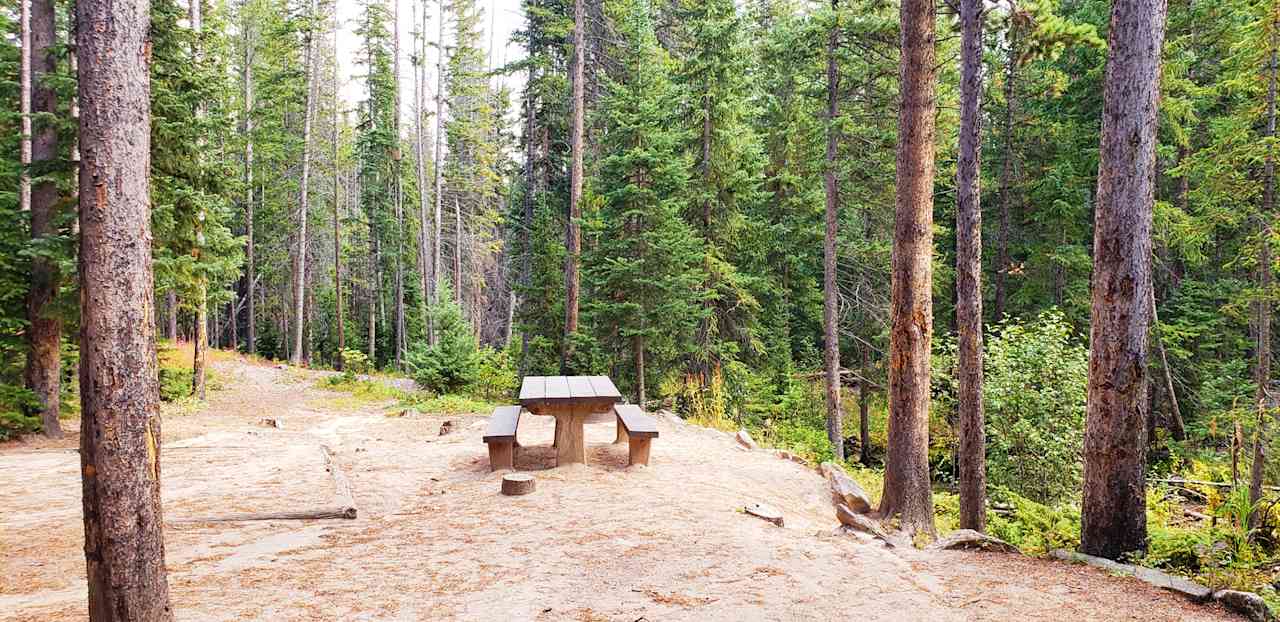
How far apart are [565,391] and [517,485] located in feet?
4.71

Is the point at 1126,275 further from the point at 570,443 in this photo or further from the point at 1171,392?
the point at 1171,392

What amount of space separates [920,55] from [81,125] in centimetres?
697

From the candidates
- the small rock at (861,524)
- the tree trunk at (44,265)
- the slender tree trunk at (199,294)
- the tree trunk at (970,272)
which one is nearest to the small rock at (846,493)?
the small rock at (861,524)

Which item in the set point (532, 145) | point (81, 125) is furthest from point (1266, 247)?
point (532, 145)

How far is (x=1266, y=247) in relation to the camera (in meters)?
10.2

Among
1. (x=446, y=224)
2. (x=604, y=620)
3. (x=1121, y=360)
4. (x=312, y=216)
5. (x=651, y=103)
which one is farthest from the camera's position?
(x=446, y=224)

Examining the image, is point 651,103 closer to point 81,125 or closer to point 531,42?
point 531,42

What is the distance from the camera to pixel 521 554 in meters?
5.09

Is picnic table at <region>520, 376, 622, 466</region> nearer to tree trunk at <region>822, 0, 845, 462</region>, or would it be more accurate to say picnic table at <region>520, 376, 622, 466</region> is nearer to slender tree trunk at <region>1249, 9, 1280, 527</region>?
tree trunk at <region>822, 0, 845, 462</region>

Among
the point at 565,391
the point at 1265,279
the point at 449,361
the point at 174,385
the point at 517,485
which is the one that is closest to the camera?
the point at 517,485

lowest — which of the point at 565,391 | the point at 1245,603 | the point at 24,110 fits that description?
the point at 1245,603

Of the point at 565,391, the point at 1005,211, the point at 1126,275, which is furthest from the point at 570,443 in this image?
the point at 1005,211

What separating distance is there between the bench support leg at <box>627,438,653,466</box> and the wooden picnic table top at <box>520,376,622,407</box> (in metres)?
0.67

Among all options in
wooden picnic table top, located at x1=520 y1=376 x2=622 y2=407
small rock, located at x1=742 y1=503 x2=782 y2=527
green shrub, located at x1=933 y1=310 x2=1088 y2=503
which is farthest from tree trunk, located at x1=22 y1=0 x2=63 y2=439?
green shrub, located at x1=933 y1=310 x2=1088 y2=503
